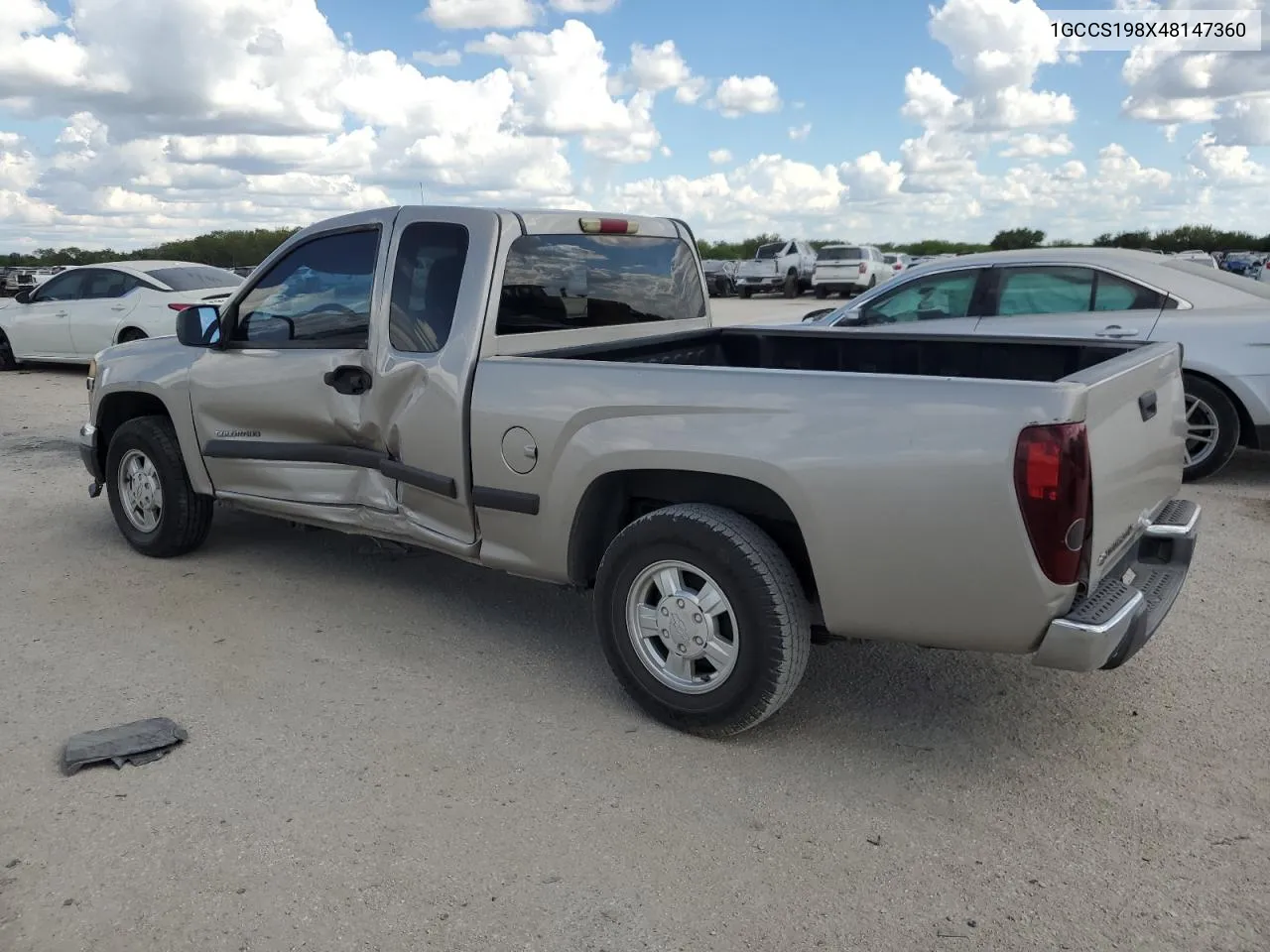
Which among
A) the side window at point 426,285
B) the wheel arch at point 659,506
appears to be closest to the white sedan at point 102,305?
the side window at point 426,285

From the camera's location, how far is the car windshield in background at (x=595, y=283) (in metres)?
4.53

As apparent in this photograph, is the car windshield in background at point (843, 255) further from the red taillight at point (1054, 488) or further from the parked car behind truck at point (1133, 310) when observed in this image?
the red taillight at point (1054, 488)

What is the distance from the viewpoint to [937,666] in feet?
14.4

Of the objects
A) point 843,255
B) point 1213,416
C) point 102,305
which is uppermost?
point 102,305

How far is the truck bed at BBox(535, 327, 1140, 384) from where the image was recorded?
4.58 m

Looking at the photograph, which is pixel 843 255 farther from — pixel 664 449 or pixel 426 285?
pixel 664 449

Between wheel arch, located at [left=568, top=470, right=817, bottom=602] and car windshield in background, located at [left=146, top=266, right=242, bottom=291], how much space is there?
33.9 feet

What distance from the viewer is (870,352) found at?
5.09 m

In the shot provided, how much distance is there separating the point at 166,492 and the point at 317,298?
153 cm

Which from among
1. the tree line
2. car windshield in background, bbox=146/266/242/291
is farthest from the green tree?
car windshield in background, bbox=146/266/242/291

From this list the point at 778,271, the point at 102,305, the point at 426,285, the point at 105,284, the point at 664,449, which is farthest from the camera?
the point at 778,271

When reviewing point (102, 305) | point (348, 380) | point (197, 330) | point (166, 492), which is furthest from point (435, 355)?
point (102, 305)

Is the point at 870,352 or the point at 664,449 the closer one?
the point at 664,449

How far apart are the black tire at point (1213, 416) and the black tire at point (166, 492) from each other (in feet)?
20.3
